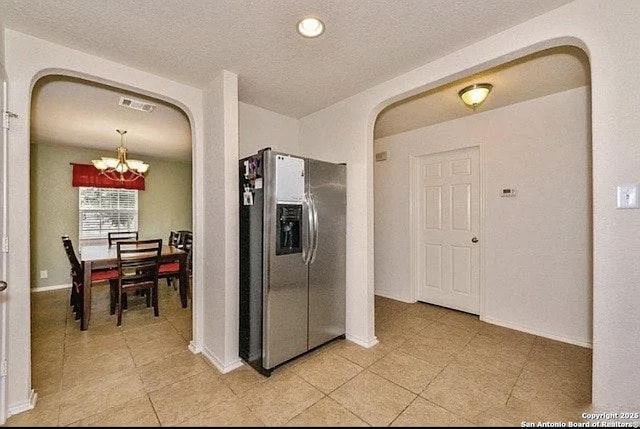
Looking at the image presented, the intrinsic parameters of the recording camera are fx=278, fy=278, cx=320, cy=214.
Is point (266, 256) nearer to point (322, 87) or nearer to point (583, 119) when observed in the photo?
point (322, 87)

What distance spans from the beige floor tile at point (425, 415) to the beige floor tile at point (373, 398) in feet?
0.13

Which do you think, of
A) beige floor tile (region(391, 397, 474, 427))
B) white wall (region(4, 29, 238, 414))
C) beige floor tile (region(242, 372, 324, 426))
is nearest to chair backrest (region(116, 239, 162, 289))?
white wall (region(4, 29, 238, 414))

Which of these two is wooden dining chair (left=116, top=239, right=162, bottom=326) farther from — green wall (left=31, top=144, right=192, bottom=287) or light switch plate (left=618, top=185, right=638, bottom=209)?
light switch plate (left=618, top=185, right=638, bottom=209)

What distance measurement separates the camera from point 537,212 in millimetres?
2775

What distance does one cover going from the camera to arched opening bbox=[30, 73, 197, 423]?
229cm

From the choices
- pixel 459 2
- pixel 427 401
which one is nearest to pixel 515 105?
pixel 459 2

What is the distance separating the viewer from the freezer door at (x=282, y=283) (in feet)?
6.75

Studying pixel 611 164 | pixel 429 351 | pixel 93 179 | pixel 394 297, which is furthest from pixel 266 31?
pixel 93 179

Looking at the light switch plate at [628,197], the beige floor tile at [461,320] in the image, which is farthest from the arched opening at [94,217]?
the light switch plate at [628,197]

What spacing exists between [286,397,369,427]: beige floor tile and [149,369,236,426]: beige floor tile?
513mm

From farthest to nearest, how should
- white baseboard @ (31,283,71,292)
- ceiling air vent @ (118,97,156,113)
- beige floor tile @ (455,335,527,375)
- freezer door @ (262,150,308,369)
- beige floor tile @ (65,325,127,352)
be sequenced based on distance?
white baseboard @ (31,283,71,292) → ceiling air vent @ (118,97,156,113) → beige floor tile @ (65,325,127,352) → beige floor tile @ (455,335,527,375) → freezer door @ (262,150,308,369)

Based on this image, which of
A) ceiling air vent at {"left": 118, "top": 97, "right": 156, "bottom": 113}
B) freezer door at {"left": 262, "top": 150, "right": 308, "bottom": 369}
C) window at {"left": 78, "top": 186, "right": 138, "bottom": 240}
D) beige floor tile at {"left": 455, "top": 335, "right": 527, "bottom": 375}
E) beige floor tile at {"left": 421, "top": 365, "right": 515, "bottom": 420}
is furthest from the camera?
window at {"left": 78, "top": 186, "right": 138, "bottom": 240}

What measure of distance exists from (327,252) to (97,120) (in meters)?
3.29

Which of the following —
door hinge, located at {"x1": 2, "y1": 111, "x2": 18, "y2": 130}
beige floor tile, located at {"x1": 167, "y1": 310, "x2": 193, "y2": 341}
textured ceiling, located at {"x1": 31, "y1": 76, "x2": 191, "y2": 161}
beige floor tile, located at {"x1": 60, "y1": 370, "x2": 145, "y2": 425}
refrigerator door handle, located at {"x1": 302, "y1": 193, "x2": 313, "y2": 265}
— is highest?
textured ceiling, located at {"x1": 31, "y1": 76, "x2": 191, "y2": 161}
